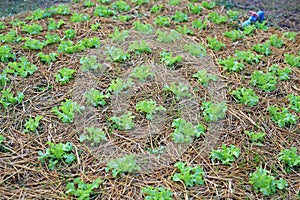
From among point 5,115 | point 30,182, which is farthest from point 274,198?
point 5,115

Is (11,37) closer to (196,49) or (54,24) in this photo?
(54,24)

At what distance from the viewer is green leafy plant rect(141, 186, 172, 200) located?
7.30 feet

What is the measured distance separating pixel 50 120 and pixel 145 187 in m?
0.92

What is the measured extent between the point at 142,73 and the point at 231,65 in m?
0.80

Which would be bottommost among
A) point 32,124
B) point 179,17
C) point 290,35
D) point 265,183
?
point 265,183

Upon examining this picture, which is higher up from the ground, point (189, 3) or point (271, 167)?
point (189, 3)

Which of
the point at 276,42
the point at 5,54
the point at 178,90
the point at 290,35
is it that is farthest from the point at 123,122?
the point at 290,35

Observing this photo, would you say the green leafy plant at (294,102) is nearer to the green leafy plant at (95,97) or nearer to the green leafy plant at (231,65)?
the green leafy plant at (231,65)

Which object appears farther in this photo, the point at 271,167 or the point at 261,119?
the point at 261,119

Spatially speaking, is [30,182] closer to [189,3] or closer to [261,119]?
[261,119]

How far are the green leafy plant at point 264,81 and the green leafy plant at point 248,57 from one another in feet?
0.73

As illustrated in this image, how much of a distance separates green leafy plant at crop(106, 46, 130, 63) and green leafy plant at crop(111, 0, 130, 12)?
887 mm

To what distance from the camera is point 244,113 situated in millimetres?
2934

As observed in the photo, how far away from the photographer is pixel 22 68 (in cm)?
322
